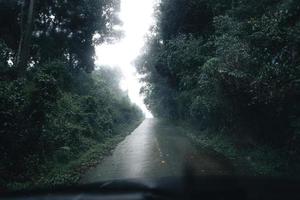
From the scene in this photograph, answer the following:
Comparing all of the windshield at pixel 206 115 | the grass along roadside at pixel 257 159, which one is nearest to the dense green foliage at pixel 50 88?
the windshield at pixel 206 115

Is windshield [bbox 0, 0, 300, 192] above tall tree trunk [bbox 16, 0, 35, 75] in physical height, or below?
below

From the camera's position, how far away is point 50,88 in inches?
475

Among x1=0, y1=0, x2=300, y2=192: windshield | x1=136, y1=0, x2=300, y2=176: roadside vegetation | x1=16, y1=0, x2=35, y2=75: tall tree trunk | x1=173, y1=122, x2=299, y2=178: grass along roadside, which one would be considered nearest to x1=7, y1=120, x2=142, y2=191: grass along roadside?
x1=0, y1=0, x2=300, y2=192: windshield

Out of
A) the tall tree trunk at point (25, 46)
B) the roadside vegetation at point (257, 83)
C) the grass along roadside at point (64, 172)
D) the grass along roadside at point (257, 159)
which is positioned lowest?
the grass along roadside at point (257, 159)

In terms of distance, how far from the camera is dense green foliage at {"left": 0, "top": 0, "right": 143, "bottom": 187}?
10.9 meters

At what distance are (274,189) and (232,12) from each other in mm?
14694

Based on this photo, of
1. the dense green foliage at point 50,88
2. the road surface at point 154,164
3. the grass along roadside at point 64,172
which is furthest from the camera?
the road surface at point 154,164

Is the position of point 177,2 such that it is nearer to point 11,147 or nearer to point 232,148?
point 232,148

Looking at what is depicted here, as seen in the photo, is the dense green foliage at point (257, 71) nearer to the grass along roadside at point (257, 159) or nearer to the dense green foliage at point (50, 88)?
the grass along roadside at point (257, 159)

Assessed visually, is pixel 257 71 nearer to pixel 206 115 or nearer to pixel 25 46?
pixel 206 115

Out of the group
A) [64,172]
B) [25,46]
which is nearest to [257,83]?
[64,172]

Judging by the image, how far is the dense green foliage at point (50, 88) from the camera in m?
10.9

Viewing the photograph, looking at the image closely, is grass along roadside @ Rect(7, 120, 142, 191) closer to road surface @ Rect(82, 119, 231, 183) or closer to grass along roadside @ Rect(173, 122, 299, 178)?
road surface @ Rect(82, 119, 231, 183)

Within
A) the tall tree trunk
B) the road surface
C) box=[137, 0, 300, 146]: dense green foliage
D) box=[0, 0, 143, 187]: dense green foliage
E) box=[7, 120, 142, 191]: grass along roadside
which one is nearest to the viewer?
box=[7, 120, 142, 191]: grass along roadside
